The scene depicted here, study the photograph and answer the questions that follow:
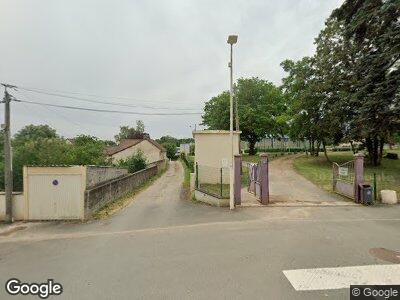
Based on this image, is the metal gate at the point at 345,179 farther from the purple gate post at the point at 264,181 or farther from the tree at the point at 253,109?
the tree at the point at 253,109

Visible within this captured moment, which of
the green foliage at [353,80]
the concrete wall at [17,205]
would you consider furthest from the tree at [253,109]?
the concrete wall at [17,205]

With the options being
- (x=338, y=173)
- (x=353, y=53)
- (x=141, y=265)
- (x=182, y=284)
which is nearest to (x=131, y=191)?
(x=338, y=173)

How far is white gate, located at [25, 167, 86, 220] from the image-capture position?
13945 millimetres

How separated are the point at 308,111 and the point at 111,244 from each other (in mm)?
26117

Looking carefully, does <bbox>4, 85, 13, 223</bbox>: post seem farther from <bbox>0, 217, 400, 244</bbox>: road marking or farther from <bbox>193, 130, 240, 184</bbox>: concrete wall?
<bbox>193, 130, 240, 184</bbox>: concrete wall

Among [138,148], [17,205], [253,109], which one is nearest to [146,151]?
[138,148]

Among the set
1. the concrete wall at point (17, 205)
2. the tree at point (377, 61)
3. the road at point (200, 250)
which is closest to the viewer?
the road at point (200, 250)

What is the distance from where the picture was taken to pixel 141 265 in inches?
306

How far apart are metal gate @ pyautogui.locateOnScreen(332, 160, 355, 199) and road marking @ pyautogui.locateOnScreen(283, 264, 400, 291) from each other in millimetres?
9760

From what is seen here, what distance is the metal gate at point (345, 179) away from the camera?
643 inches

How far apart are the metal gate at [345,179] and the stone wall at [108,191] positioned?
12.0 meters

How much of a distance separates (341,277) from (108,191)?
13643 millimetres

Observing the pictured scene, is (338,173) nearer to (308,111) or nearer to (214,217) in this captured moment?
(214,217)

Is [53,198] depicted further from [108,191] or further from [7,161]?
[108,191]
